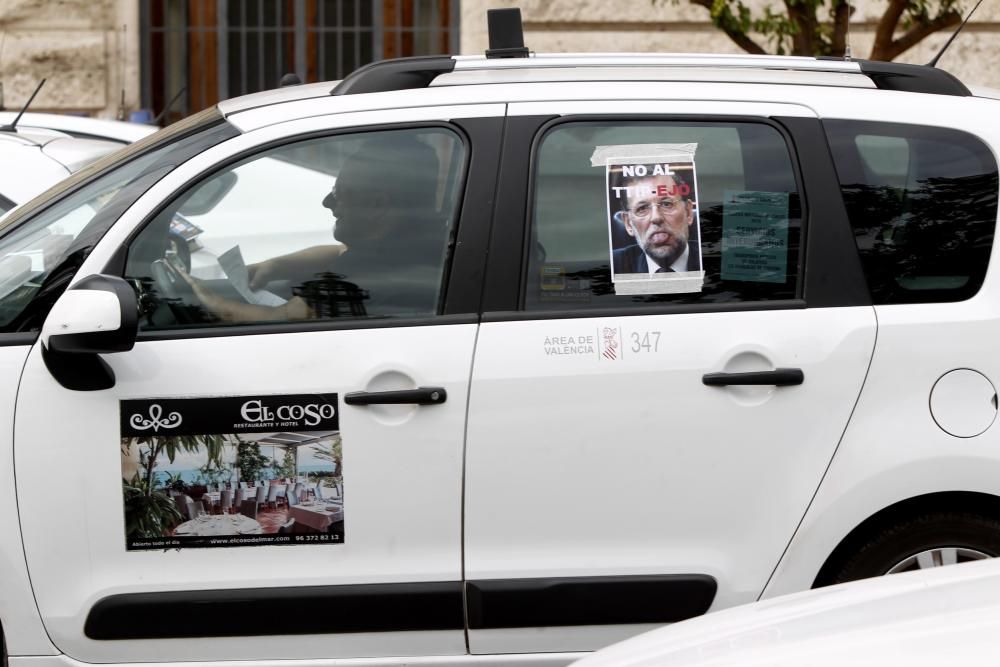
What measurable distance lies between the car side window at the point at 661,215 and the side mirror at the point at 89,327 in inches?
37.0

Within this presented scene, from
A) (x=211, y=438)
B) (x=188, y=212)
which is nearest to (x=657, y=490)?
(x=211, y=438)

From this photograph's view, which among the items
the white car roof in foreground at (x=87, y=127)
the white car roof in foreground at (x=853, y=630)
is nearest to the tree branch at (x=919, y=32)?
the white car roof in foreground at (x=87, y=127)

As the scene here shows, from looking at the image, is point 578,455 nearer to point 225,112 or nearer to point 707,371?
point 707,371

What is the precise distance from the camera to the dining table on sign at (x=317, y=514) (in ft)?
Answer: 11.1

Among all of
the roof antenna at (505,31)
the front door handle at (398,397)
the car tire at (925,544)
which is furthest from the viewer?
the roof antenna at (505,31)

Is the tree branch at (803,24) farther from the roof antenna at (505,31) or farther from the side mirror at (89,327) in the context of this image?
the side mirror at (89,327)

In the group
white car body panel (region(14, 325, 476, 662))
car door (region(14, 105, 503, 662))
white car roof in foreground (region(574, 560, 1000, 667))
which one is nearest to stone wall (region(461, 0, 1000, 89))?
car door (region(14, 105, 503, 662))

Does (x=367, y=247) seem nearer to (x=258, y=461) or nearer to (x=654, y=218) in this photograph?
(x=258, y=461)

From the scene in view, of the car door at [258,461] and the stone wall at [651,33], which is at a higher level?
the stone wall at [651,33]

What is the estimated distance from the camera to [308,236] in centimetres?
354

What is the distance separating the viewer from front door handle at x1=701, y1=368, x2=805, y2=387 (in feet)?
11.1

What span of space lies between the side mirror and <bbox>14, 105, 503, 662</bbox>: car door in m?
0.03

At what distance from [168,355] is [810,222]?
62.2 inches

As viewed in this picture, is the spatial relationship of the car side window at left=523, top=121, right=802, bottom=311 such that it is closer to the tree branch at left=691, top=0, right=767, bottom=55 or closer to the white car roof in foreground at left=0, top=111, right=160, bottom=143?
the white car roof in foreground at left=0, top=111, right=160, bottom=143
